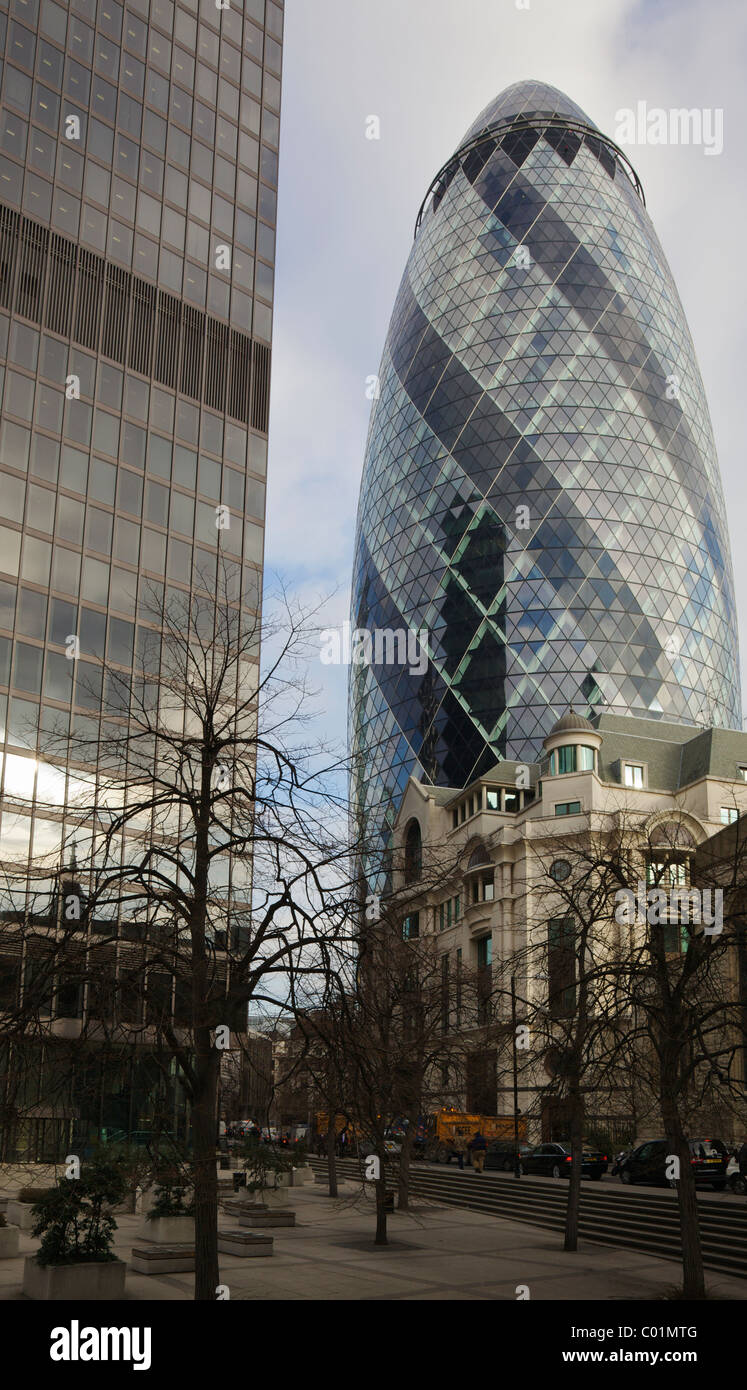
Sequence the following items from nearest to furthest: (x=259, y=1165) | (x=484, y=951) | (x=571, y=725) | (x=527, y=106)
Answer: (x=259, y=1165) < (x=571, y=725) < (x=484, y=951) < (x=527, y=106)

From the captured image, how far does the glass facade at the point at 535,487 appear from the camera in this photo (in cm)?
9706

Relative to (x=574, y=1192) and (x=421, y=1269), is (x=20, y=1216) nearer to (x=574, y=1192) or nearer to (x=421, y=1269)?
(x=421, y=1269)

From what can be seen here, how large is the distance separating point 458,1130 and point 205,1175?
4230 centimetres

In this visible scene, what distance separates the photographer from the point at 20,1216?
1129 inches

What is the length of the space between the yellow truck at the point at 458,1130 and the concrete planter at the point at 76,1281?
34.7 metres

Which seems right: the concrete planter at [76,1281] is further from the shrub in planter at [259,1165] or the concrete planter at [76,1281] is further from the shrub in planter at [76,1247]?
the shrub in planter at [259,1165]

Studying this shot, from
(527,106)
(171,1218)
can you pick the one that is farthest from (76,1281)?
(527,106)

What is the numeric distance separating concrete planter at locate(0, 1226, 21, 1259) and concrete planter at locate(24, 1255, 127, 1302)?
543cm

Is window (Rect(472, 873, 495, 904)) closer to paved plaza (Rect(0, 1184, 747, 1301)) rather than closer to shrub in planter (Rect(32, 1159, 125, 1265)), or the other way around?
paved plaza (Rect(0, 1184, 747, 1301))

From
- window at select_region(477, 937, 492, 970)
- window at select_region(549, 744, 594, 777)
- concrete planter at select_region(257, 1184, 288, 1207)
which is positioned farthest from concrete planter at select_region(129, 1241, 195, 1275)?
window at select_region(549, 744, 594, 777)

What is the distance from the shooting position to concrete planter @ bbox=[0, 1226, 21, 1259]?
22734mm

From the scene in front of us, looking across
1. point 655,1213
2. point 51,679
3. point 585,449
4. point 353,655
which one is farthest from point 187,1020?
point 353,655

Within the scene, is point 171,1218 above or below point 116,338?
below
